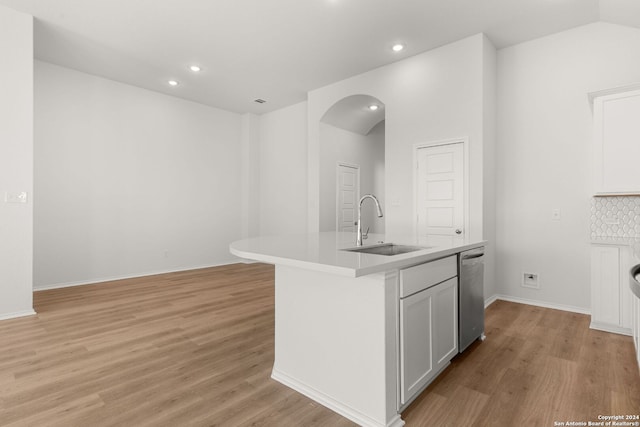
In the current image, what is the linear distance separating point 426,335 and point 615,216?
2.99 metres

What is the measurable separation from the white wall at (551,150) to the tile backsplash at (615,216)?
0.12 m

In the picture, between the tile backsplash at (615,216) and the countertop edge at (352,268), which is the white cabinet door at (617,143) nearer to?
the tile backsplash at (615,216)

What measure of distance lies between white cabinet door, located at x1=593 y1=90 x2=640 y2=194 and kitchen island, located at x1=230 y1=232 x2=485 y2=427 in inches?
85.9

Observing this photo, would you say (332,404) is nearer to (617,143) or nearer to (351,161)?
(617,143)

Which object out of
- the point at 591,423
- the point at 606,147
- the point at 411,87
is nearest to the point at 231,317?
the point at 591,423

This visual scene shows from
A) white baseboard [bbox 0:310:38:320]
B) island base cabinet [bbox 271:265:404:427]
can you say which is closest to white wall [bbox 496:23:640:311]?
island base cabinet [bbox 271:265:404:427]

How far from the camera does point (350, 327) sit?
5.72 feet

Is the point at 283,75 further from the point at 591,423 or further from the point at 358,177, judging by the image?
the point at 591,423

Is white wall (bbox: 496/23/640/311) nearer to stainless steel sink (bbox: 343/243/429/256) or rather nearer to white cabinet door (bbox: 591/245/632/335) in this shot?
white cabinet door (bbox: 591/245/632/335)

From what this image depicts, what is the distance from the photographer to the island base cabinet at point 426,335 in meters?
1.74

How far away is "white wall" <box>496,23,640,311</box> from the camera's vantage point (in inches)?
141

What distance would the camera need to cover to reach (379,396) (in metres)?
1.62

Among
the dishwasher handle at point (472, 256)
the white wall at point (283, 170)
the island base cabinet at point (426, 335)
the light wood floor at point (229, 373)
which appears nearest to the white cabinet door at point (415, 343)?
the island base cabinet at point (426, 335)

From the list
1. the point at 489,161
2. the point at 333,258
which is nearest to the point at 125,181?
the point at 333,258
